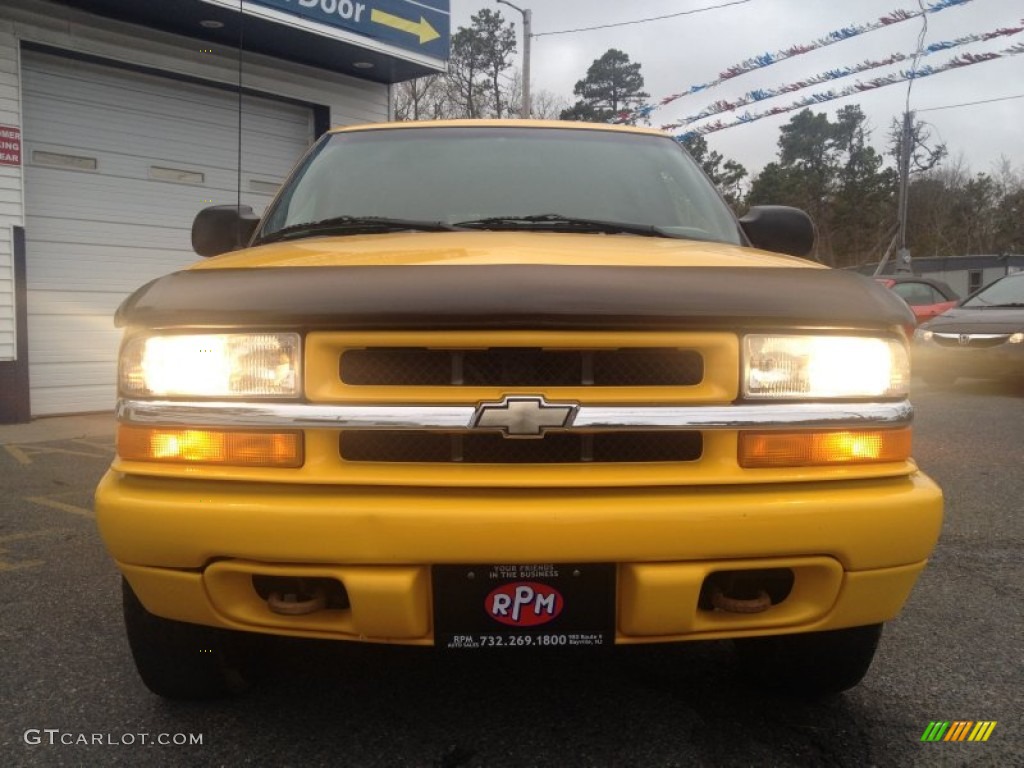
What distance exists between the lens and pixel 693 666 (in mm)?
2508

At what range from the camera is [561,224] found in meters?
2.61

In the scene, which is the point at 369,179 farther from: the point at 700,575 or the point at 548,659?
the point at 700,575

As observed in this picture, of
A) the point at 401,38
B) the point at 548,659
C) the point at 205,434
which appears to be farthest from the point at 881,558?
the point at 401,38

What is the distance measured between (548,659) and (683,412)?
1073 mm

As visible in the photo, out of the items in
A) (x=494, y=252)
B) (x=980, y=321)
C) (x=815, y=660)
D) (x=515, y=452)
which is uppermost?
(x=494, y=252)

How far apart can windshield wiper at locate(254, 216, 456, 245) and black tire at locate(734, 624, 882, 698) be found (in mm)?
1452

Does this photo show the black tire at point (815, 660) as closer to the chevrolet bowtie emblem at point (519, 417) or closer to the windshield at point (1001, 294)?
the chevrolet bowtie emblem at point (519, 417)

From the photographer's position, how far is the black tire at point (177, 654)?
2.06m

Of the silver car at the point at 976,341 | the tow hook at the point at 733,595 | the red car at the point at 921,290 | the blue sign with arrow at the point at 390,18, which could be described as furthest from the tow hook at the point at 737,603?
the red car at the point at 921,290

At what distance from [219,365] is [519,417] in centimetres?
64

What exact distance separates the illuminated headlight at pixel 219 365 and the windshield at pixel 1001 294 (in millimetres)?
10281
